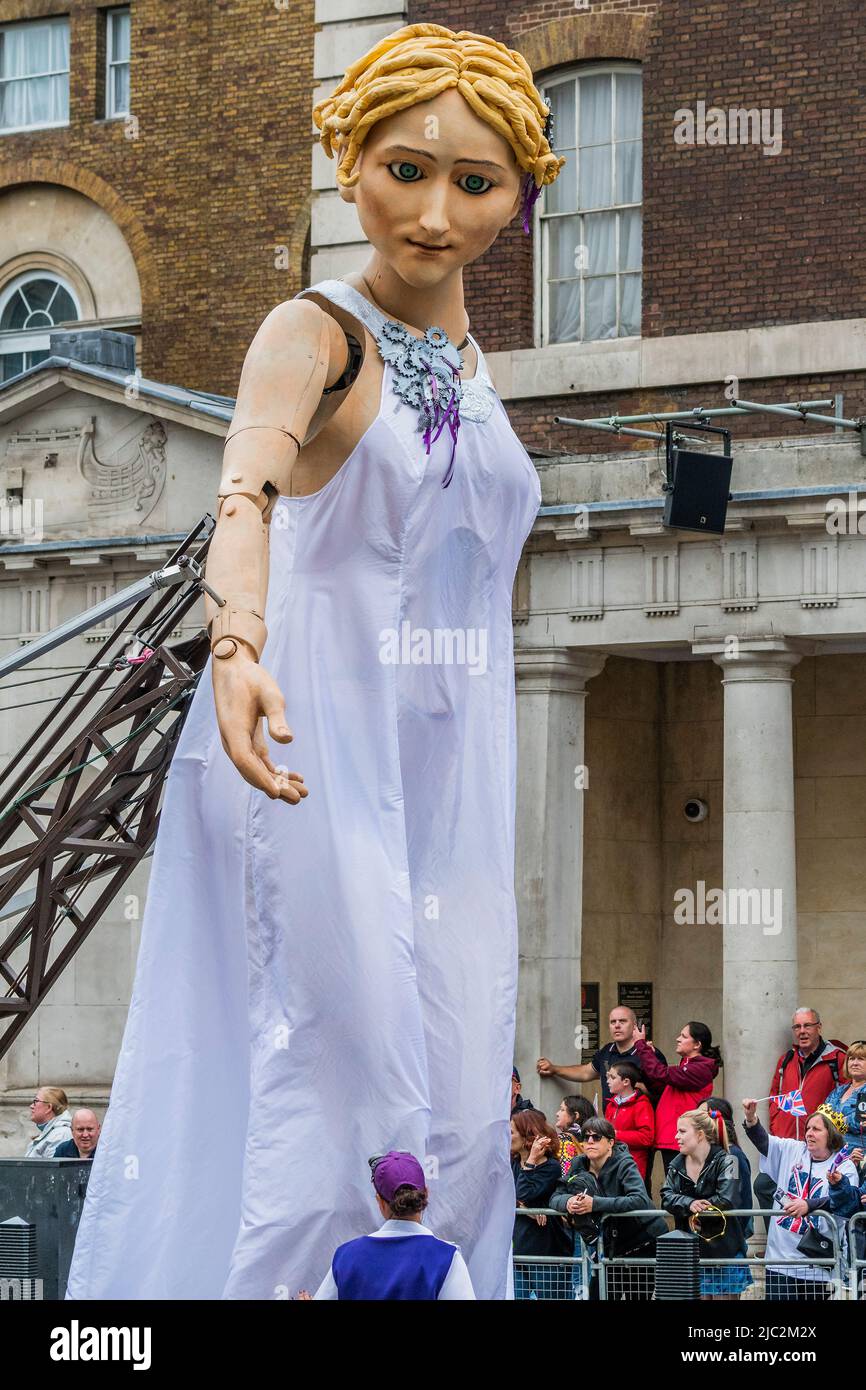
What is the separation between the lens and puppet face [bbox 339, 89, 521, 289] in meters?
6.66

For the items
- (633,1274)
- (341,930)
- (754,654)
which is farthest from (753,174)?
(341,930)

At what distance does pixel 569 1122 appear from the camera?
12906 mm

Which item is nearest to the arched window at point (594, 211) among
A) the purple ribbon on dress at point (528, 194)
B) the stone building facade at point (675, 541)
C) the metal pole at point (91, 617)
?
the stone building facade at point (675, 541)

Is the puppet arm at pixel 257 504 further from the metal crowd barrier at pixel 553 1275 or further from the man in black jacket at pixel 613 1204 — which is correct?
the man in black jacket at pixel 613 1204

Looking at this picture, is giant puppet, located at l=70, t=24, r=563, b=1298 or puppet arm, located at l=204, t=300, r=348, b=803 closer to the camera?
puppet arm, located at l=204, t=300, r=348, b=803

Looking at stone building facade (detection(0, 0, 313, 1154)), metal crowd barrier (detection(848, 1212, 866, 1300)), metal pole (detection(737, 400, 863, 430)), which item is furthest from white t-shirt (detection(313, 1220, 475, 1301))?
stone building facade (detection(0, 0, 313, 1154))

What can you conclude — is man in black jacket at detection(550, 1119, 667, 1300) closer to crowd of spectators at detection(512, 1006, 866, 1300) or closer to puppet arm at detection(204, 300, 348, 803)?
Result: crowd of spectators at detection(512, 1006, 866, 1300)

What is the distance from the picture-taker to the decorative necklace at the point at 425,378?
6.79 m

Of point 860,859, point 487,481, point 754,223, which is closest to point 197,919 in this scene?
point 487,481

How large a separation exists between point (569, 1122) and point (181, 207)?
17.2m

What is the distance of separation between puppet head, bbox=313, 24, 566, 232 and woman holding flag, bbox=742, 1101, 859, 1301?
5.85 metres

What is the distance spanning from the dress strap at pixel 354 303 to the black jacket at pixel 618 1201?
5612mm

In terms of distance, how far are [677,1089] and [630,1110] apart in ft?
1.53
